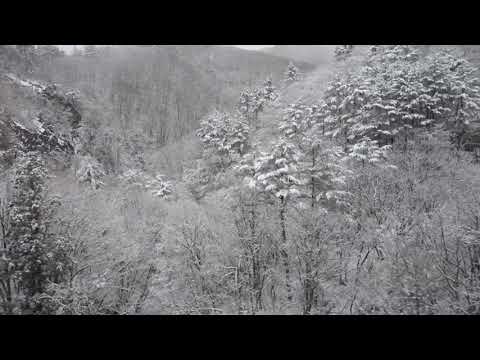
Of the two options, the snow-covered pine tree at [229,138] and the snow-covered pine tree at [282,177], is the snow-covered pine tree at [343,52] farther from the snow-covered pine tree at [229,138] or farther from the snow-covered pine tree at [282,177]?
the snow-covered pine tree at [282,177]

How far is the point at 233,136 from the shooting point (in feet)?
107

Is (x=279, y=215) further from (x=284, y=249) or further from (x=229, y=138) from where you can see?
(x=229, y=138)

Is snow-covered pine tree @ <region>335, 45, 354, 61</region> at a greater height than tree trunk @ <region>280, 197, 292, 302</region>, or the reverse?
snow-covered pine tree @ <region>335, 45, 354, 61</region>

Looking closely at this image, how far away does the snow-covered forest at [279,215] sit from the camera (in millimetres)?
11523

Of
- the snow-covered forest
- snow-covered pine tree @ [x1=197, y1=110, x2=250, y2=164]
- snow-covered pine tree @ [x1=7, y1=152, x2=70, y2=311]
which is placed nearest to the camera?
snow-covered pine tree @ [x1=7, y1=152, x2=70, y2=311]

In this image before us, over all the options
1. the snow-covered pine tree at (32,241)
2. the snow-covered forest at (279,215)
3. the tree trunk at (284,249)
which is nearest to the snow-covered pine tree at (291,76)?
the snow-covered forest at (279,215)

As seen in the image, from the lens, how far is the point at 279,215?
17.2m

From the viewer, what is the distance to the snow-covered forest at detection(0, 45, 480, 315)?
37.8ft

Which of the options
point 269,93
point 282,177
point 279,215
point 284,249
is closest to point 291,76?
point 269,93

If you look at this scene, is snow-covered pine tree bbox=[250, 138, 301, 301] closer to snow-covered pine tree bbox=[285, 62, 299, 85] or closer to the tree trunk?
the tree trunk

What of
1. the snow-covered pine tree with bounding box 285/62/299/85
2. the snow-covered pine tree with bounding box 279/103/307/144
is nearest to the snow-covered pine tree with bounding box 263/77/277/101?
the snow-covered pine tree with bounding box 285/62/299/85
